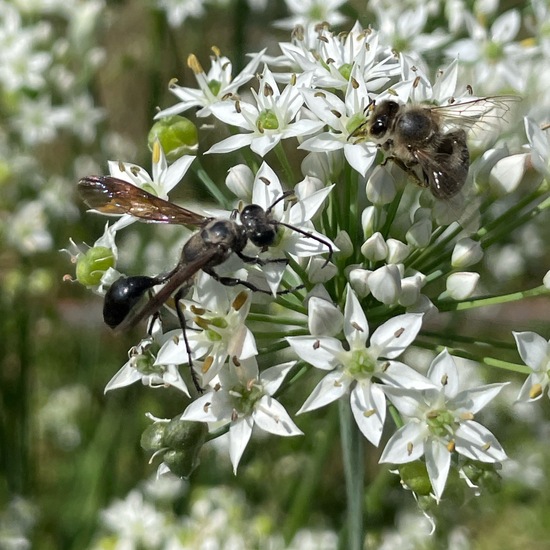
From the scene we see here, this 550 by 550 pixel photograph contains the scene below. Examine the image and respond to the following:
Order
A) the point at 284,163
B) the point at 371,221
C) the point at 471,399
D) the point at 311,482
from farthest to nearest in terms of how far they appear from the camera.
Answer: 1. the point at 311,482
2. the point at 284,163
3. the point at 371,221
4. the point at 471,399

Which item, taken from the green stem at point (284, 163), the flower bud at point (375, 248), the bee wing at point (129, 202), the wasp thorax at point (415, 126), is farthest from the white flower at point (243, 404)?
the wasp thorax at point (415, 126)

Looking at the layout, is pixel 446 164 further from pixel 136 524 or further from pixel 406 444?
pixel 136 524

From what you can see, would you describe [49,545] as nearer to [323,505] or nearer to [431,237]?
[323,505]

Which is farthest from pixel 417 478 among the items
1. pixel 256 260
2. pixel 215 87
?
pixel 215 87

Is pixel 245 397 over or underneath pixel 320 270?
underneath

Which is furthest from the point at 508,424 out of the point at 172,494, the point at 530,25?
the point at 530,25
